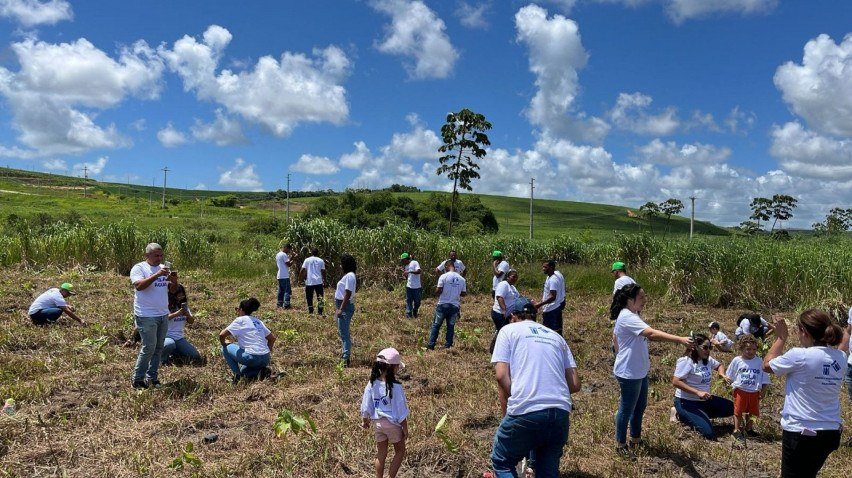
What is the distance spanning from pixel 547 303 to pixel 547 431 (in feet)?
19.4

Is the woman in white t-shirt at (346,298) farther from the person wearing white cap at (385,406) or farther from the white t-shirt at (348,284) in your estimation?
the person wearing white cap at (385,406)

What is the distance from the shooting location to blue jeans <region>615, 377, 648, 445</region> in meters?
5.04

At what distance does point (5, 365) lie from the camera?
7.44 metres

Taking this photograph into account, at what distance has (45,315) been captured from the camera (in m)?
10.0

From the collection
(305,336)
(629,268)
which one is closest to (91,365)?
(305,336)

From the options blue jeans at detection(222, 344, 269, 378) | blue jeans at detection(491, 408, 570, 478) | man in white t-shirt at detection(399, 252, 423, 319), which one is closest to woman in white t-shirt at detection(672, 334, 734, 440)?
blue jeans at detection(491, 408, 570, 478)

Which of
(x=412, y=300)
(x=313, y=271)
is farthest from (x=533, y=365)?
(x=313, y=271)

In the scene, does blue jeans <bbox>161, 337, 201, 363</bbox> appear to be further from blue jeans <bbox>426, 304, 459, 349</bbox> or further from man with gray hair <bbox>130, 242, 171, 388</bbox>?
blue jeans <bbox>426, 304, 459, 349</bbox>

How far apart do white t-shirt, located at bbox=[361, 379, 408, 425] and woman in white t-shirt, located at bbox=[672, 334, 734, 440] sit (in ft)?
11.4

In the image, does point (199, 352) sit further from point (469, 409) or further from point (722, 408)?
point (722, 408)

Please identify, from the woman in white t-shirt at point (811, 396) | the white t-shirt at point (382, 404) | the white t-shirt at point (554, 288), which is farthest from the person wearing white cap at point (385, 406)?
the white t-shirt at point (554, 288)

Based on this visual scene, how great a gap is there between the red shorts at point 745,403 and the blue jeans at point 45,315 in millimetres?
11533

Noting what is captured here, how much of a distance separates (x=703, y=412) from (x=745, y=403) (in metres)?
0.48

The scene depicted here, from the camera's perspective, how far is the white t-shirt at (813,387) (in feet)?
12.5
